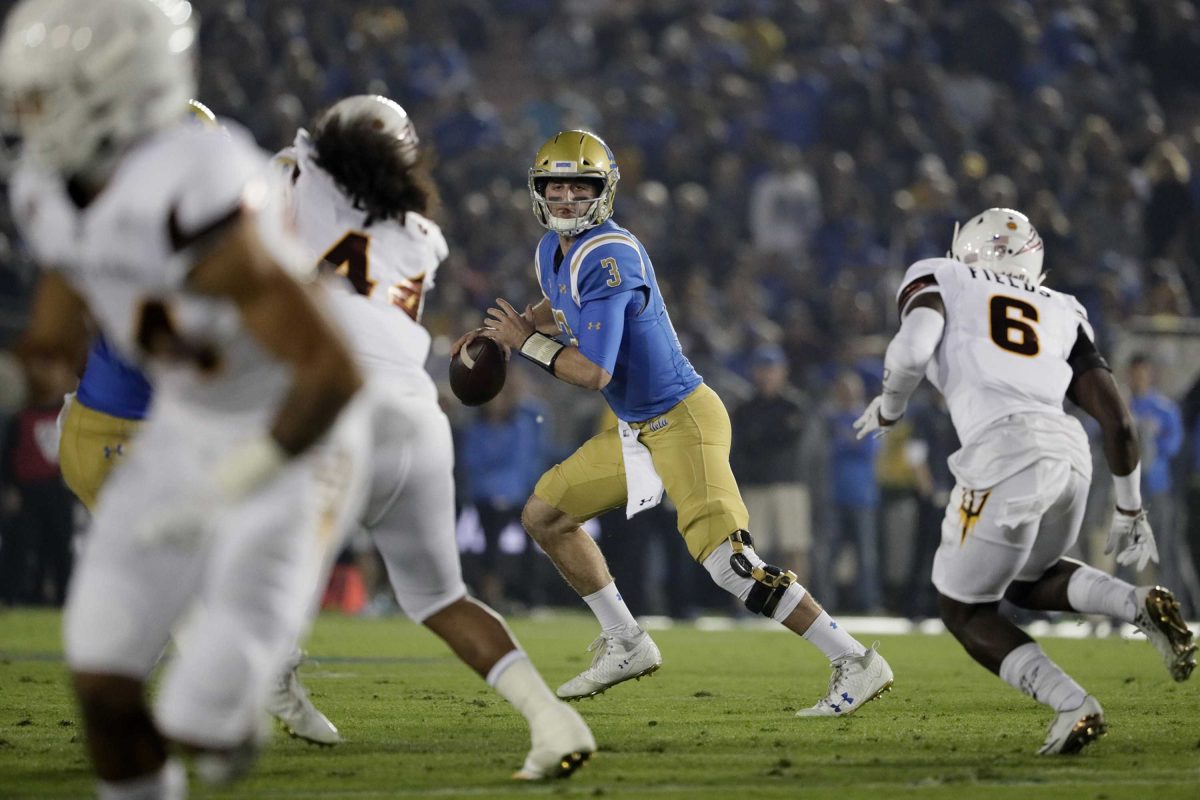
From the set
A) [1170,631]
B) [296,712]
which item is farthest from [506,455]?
[1170,631]

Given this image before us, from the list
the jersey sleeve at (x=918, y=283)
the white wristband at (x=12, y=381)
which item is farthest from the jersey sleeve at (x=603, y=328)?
the white wristband at (x=12, y=381)

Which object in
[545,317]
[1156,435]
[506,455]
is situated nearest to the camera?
[545,317]

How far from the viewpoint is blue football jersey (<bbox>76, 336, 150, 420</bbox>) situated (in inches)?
215

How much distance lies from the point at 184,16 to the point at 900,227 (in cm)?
1174

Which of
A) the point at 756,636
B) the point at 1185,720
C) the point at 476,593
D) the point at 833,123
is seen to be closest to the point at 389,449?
the point at 1185,720

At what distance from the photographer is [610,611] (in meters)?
7.07

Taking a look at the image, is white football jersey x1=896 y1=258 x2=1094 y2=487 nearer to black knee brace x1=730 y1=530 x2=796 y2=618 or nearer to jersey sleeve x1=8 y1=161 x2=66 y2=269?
black knee brace x1=730 y1=530 x2=796 y2=618

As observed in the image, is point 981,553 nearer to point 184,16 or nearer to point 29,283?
point 184,16

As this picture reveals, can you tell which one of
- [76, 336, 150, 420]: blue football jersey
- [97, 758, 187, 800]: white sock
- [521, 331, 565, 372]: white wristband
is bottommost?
[521, 331, 565, 372]: white wristband

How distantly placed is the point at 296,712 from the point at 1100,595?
265cm

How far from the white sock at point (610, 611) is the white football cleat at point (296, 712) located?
167cm

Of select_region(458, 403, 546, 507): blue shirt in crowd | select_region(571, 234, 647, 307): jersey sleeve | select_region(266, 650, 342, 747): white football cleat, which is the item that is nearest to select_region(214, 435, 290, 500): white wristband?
select_region(266, 650, 342, 747): white football cleat

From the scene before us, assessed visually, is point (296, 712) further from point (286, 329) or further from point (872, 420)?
point (286, 329)

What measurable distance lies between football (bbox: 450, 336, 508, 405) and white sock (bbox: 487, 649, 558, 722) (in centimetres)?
197
